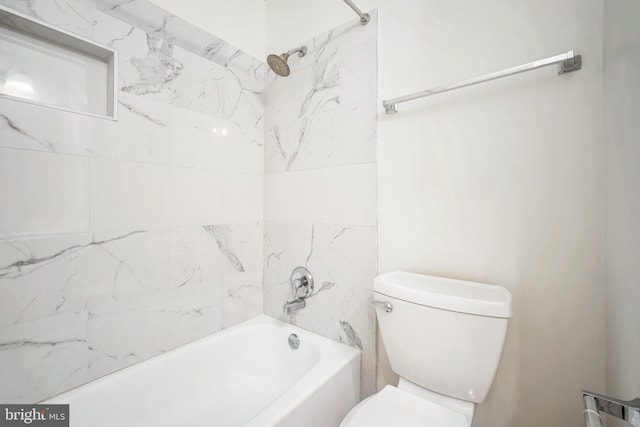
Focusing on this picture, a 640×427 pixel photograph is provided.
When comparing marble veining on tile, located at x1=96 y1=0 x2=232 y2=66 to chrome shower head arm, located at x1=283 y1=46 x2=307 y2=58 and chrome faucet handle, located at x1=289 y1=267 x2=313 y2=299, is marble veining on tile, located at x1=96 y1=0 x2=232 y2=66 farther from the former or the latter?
chrome faucet handle, located at x1=289 y1=267 x2=313 y2=299

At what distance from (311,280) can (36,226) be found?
116 cm

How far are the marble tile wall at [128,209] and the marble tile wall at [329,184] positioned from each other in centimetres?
18

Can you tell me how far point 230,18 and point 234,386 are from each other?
6.78 ft

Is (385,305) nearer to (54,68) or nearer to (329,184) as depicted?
(329,184)

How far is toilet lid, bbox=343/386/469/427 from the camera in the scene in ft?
2.76

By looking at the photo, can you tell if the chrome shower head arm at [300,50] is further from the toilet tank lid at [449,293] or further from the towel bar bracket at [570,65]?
the toilet tank lid at [449,293]

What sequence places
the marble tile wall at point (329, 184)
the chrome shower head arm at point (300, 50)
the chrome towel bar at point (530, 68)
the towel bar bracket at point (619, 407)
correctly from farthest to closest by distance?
1. the chrome shower head arm at point (300, 50)
2. the marble tile wall at point (329, 184)
3. the chrome towel bar at point (530, 68)
4. the towel bar bracket at point (619, 407)

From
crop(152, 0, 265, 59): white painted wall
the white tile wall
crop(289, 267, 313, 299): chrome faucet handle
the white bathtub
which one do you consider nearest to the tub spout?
crop(289, 267, 313, 299): chrome faucet handle

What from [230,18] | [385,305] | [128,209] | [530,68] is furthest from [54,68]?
[530,68]

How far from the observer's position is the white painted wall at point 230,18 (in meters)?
1.35

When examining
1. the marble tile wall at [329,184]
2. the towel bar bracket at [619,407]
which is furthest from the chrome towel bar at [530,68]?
the towel bar bracket at [619,407]

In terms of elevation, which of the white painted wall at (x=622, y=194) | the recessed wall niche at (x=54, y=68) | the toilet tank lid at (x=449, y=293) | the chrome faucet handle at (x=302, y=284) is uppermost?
the recessed wall niche at (x=54, y=68)

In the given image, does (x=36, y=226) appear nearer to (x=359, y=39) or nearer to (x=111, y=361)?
(x=111, y=361)

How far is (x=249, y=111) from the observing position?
1.64 m
